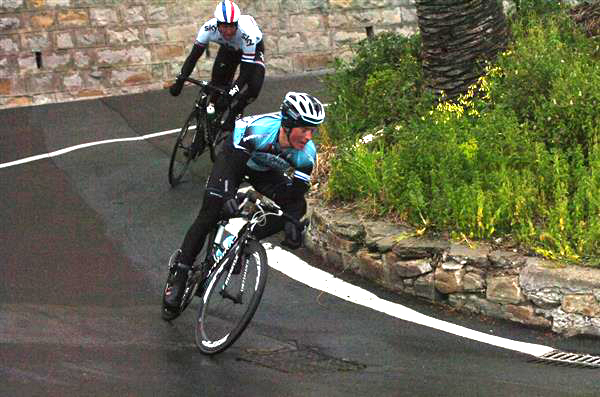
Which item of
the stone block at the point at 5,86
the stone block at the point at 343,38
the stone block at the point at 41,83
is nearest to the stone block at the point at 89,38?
the stone block at the point at 41,83

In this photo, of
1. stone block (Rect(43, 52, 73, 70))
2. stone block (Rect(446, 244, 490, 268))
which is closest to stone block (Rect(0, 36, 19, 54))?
stone block (Rect(43, 52, 73, 70))

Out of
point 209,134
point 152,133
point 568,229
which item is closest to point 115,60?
point 152,133

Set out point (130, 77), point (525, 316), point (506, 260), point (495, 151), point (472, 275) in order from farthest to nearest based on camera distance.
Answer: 1. point (130, 77)
2. point (495, 151)
3. point (472, 275)
4. point (506, 260)
5. point (525, 316)

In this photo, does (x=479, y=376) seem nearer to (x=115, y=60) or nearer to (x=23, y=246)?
(x=23, y=246)

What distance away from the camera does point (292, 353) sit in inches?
309

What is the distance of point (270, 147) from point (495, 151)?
257 cm

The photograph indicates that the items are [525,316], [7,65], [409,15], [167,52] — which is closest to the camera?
[525,316]

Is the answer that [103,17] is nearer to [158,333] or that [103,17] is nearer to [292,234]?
[158,333]

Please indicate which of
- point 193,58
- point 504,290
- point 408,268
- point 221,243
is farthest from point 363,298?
point 193,58

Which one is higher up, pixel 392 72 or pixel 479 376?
pixel 392 72

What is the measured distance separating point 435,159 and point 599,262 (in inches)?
73.5

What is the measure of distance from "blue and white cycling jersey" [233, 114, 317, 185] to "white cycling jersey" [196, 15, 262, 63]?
4467 mm

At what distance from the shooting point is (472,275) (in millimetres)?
8719

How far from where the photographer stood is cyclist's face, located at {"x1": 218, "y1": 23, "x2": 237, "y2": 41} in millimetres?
12047
